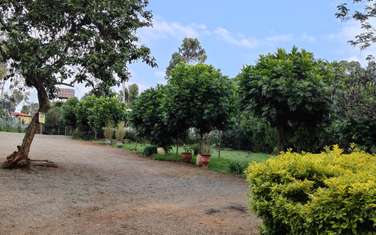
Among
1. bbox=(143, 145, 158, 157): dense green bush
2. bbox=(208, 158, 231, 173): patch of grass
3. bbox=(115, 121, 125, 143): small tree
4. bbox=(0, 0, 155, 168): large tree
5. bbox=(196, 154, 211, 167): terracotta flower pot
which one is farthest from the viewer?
bbox=(115, 121, 125, 143): small tree

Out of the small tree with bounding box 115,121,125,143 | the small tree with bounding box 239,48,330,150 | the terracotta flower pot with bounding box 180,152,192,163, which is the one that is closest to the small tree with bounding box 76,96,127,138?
the small tree with bounding box 115,121,125,143

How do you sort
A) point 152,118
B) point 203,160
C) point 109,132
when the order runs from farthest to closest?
point 109,132, point 152,118, point 203,160

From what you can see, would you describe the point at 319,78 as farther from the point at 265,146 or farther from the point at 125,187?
the point at 265,146

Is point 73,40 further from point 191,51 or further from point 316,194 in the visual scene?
point 191,51

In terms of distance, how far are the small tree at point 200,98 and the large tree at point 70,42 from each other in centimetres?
374

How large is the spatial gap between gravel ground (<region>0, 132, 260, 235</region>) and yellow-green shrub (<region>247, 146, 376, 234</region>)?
1.65 m

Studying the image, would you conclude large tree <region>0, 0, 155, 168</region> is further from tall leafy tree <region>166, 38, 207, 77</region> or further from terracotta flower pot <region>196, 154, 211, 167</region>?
tall leafy tree <region>166, 38, 207, 77</region>

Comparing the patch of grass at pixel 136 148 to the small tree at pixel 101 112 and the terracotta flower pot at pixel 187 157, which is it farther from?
the terracotta flower pot at pixel 187 157

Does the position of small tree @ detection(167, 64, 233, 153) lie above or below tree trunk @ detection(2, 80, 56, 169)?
above

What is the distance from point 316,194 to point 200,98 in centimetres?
1097

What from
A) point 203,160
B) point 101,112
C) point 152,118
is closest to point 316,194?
point 203,160

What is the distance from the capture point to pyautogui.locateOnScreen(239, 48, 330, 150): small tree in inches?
411

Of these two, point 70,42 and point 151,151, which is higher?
point 70,42

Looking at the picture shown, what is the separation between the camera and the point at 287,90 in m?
10.5
